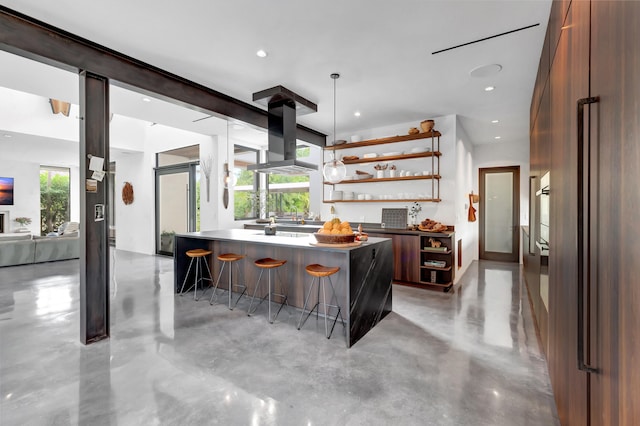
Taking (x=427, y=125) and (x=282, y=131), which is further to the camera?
(x=427, y=125)

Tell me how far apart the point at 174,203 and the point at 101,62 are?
5.24m

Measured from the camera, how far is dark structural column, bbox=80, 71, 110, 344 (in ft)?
9.18

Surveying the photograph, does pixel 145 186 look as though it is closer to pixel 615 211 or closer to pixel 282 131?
pixel 282 131

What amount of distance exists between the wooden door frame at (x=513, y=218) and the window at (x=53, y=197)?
1322cm

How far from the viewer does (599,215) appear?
1154mm

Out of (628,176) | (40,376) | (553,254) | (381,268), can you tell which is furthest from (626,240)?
(40,376)

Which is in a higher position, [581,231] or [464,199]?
[464,199]

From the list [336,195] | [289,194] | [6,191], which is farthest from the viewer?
[6,191]

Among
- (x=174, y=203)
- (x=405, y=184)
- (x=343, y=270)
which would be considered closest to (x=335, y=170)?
(x=343, y=270)

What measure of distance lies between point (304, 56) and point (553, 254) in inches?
112

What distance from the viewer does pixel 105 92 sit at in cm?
294

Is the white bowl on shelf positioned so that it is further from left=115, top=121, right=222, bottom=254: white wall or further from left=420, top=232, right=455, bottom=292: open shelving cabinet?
left=115, top=121, right=222, bottom=254: white wall

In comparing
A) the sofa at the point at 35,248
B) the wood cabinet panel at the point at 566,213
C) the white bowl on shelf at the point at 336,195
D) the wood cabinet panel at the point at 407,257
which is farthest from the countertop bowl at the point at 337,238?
the sofa at the point at 35,248

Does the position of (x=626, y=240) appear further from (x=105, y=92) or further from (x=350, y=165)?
(x=350, y=165)
